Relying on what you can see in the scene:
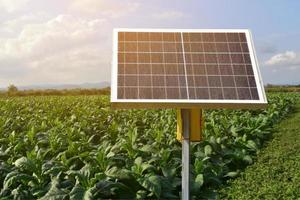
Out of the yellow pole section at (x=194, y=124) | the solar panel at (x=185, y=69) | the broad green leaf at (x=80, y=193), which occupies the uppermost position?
the solar panel at (x=185, y=69)

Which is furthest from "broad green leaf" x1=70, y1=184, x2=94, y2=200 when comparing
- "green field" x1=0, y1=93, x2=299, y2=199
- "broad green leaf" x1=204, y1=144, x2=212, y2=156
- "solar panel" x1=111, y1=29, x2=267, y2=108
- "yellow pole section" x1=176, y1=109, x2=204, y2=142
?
"broad green leaf" x1=204, y1=144, x2=212, y2=156

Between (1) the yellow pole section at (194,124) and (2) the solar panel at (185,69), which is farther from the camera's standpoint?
(1) the yellow pole section at (194,124)

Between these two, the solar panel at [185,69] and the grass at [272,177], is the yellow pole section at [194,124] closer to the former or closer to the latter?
the solar panel at [185,69]

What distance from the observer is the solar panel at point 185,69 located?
6.77 meters

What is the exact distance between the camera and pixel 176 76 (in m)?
7.10

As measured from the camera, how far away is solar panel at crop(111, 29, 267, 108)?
6.77 m

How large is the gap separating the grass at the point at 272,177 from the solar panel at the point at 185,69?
297 cm

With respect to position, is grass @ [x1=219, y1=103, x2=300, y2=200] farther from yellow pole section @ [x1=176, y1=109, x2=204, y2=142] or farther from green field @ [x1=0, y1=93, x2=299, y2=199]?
yellow pole section @ [x1=176, y1=109, x2=204, y2=142]

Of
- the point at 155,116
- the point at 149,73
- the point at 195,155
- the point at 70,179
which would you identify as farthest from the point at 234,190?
the point at 155,116

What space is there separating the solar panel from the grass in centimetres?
297

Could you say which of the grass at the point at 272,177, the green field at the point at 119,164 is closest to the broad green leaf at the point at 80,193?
the green field at the point at 119,164

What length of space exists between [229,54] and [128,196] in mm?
2949

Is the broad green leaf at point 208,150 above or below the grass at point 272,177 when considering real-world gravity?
Result: above

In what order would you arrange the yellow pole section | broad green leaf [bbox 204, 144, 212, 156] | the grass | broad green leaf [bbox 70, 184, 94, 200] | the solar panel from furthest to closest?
broad green leaf [bbox 204, 144, 212, 156] → the grass → broad green leaf [bbox 70, 184, 94, 200] → the yellow pole section → the solar panel
